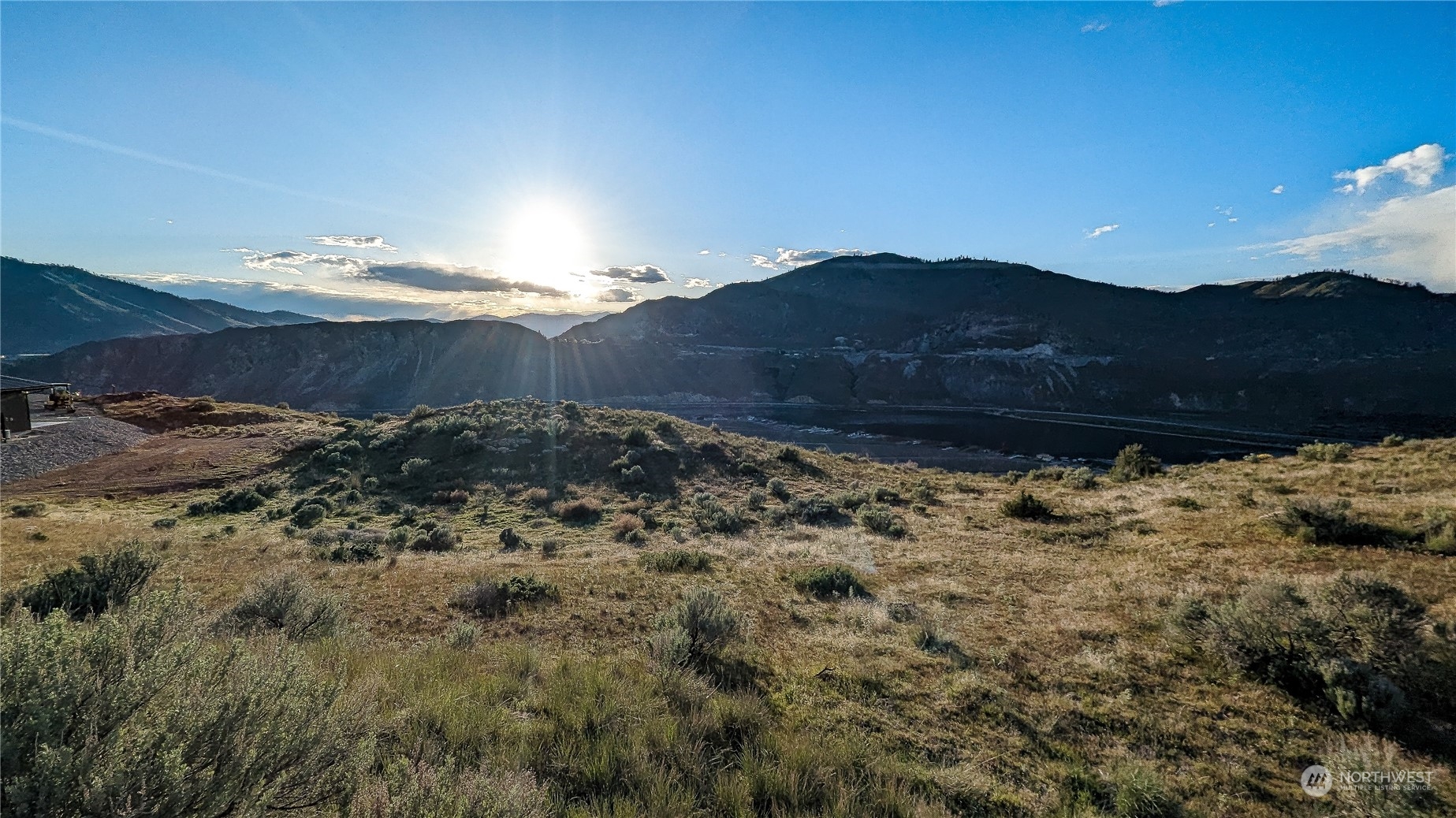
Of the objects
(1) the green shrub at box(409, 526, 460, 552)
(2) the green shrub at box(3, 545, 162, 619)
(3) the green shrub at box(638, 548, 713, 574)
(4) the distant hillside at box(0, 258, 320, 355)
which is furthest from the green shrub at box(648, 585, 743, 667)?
(4) the distant hillside at box(0, 258, 320, 355)

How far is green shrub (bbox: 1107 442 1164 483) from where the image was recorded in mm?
21500

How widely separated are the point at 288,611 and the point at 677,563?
6.21 metres

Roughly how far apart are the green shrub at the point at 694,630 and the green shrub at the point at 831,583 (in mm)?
2906

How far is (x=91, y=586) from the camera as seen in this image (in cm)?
670

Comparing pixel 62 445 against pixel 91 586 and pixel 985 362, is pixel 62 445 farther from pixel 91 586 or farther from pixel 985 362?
pixel 985 362

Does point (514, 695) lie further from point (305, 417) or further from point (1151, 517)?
point (305, 417)

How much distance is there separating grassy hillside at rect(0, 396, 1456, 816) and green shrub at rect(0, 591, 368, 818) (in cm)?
2

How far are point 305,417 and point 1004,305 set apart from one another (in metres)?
125

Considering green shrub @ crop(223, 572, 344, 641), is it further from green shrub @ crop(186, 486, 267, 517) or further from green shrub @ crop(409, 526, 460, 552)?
green shrub @ crop(186, 486, 267, 517)

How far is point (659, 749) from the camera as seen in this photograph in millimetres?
3986

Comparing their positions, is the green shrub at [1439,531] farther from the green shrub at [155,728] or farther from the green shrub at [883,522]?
the green shrub at [155,728]

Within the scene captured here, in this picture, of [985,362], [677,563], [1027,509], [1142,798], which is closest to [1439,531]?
[1027,509]

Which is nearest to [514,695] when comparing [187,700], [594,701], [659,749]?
[594,701]

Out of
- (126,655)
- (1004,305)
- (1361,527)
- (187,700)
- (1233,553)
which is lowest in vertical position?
(1233,553)
